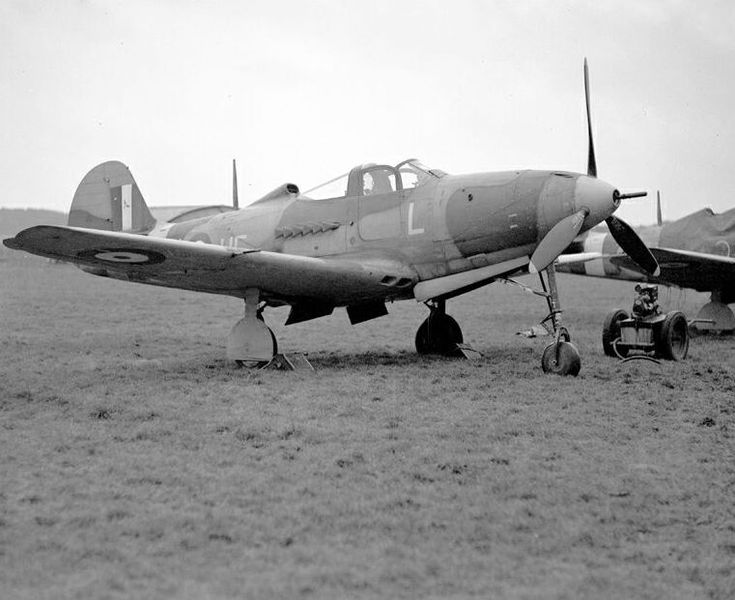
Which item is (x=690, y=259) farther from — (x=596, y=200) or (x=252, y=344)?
(x=252, y=344)

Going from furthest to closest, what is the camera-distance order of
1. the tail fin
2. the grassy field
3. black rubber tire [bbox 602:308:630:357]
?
the tail fin, black rubber tire [bbox 602:308:630:357], the grassy field

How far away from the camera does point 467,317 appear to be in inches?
659

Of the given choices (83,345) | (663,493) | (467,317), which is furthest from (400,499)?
(467,317)

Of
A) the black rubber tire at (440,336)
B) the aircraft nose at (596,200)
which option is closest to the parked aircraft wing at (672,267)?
the black rubber tire at (440,336)

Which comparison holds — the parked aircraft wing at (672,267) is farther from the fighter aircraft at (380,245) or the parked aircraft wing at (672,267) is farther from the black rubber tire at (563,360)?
the black rubber tire at (563,360)

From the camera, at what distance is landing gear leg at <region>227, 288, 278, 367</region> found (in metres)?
9.18

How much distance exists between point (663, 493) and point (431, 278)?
5361 mm

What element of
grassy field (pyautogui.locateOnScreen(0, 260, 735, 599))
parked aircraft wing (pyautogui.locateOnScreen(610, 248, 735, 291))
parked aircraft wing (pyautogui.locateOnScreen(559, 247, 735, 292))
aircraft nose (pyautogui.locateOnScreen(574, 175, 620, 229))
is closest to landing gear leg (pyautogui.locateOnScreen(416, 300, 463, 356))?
grassy field (pyautogui.locateOnScreen(0, 260, 735, 599))

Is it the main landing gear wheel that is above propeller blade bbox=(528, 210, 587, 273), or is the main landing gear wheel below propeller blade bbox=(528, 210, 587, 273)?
below

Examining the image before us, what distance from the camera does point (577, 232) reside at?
8.41 meters

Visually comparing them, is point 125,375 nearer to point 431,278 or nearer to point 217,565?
point 431,278

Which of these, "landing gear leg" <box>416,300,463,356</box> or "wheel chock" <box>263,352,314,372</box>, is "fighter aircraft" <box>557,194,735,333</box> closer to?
"landing gear leg" <box>416,300,463,356</box>

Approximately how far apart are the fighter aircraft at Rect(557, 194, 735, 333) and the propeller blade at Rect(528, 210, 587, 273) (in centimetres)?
418

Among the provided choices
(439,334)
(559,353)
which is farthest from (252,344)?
(559,353)
